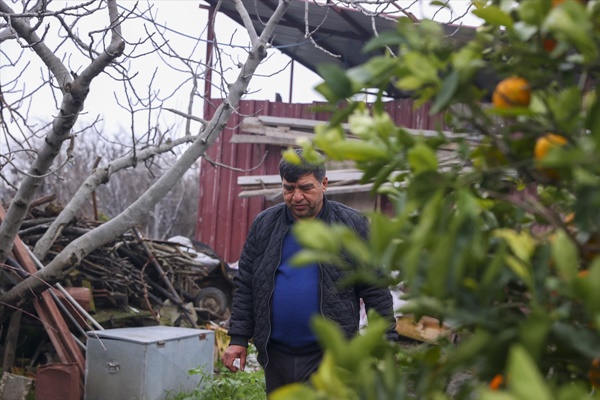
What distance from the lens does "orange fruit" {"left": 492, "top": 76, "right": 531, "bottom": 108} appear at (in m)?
1.29

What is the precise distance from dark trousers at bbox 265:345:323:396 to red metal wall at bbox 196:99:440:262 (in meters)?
7.23

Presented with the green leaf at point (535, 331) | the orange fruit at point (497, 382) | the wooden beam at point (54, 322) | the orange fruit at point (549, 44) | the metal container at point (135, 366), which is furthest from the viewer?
the wooden beam at point (54, 322)

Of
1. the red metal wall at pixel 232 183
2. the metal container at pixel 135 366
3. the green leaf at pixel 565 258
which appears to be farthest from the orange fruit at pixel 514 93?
the red metal wall at pixel 232 183

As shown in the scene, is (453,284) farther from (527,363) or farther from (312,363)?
(312,363)

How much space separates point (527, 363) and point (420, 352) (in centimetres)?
66

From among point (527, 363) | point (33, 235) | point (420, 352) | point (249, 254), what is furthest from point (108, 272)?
point (527, 363)

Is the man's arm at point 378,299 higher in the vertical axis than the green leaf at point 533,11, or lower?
lower

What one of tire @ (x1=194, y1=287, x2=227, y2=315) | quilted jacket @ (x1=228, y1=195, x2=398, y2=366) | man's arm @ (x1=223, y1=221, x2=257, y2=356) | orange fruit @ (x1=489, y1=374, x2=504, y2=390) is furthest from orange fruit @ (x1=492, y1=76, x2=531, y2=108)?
tire @ (x1=194, y1=287, x2=227, y2=315)

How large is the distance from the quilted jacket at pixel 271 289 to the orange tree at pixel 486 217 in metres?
2.72

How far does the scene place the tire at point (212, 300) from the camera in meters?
9.45

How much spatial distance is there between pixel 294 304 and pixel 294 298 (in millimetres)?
31

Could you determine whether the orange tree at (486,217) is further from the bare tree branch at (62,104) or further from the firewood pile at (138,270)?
the firewood pile at (138,270)

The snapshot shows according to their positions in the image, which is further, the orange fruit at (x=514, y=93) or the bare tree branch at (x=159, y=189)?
the bare tree branch at (x=159, y=189)

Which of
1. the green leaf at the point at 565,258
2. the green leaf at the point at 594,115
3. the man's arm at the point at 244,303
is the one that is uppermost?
the green leaf at the point at 594,115
